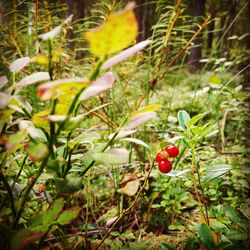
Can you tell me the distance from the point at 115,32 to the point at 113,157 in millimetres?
242

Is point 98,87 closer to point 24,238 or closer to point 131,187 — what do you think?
point 24,238

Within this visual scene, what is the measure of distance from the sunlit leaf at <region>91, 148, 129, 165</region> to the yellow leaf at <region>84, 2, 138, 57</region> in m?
0.21

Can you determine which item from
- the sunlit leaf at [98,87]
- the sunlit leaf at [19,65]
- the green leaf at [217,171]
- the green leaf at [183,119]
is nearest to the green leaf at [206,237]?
the green leaf at [217,171]

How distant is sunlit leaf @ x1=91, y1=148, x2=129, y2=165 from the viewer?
514mm

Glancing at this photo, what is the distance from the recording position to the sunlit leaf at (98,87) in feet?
1.50

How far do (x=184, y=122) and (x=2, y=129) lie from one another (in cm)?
53

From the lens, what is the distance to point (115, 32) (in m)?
0.38

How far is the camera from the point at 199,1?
6.84 meters

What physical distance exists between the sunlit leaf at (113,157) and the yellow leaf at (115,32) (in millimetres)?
209

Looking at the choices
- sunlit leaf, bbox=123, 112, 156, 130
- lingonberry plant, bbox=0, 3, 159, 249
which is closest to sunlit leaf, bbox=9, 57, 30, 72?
lingonberry plant, bbox=0, 3, 159, 249

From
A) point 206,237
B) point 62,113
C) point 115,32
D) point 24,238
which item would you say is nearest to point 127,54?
point 115,32

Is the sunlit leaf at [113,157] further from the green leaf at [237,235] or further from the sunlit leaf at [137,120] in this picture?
the green leaf at [237,235]

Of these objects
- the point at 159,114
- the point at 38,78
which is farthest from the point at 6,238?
the point at 159,114

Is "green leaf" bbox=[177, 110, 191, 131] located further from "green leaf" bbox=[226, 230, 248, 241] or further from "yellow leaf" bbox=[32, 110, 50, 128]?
"yellow leaf" bbox=[32, 110, 50, 128]
